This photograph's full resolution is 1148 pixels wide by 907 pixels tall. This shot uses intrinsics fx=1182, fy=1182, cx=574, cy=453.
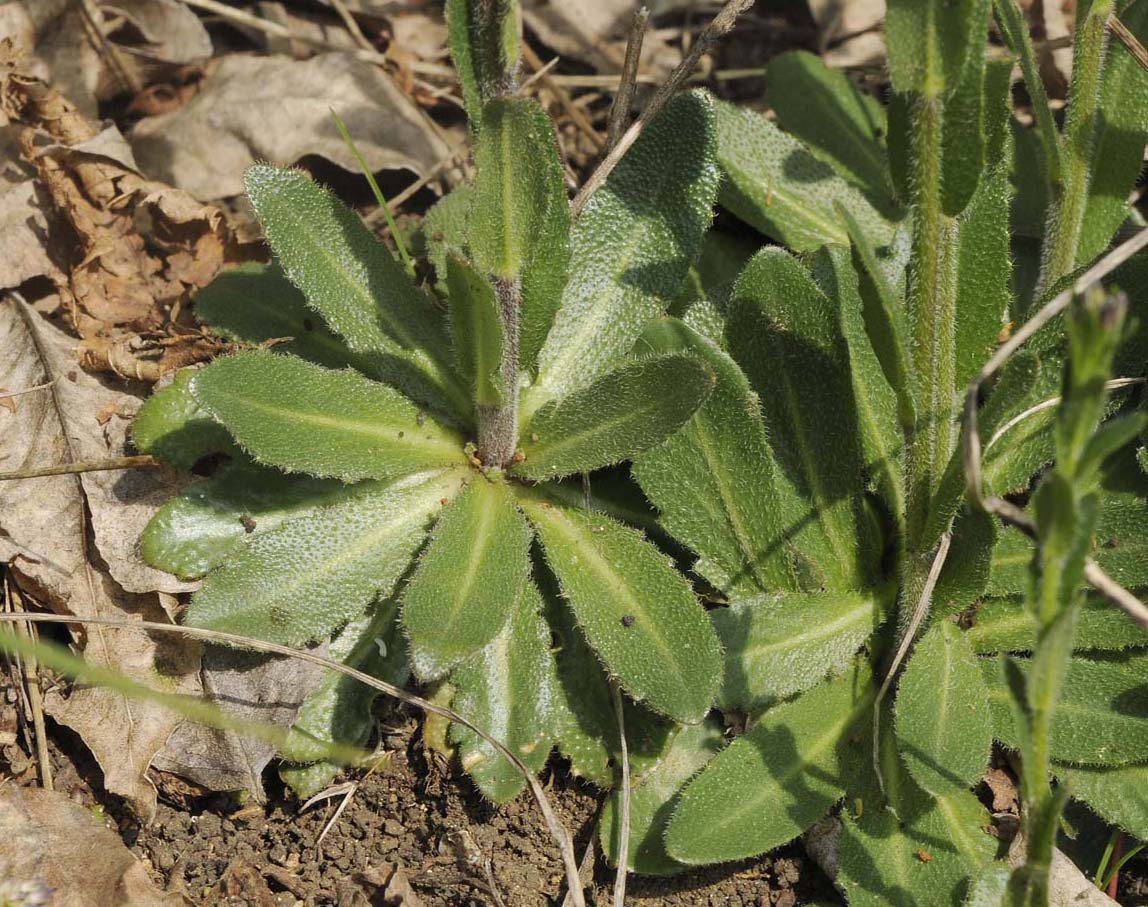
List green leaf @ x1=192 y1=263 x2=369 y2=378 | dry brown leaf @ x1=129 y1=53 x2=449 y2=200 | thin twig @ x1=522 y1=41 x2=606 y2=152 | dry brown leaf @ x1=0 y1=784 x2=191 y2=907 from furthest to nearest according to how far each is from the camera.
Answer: thin twig @ x1=522 y1=41 x2=606 y2=152
dry brown leaf @ x1=129 y1=53 x2=449 y2=200
green leaf @ x1=192 y1=263 x2=369 y2=378
dry brown leaf @ x1=0 y1=784 x2=191 y2=907

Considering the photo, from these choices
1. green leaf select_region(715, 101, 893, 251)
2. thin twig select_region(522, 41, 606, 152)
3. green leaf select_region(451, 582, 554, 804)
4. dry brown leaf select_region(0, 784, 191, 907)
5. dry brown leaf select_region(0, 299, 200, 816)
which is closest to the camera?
dry brown leaf select_region(0, 784, 191, 907)

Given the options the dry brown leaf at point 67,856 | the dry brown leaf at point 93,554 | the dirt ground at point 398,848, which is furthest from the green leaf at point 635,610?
the dry brown leaf at point 67,856

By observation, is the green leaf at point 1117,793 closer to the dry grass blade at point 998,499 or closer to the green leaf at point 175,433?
the dry grass blade at point 998,499

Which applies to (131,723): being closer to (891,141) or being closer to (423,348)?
(423,348)

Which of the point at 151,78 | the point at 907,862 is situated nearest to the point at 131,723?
the point at 907,862

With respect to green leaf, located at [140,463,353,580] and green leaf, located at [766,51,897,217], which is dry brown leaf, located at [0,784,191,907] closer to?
green leaf, located at [140,463,353,580]

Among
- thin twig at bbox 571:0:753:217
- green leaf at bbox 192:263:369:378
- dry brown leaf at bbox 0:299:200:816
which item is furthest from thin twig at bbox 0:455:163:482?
thin twig at bbox 571:0:753:217
